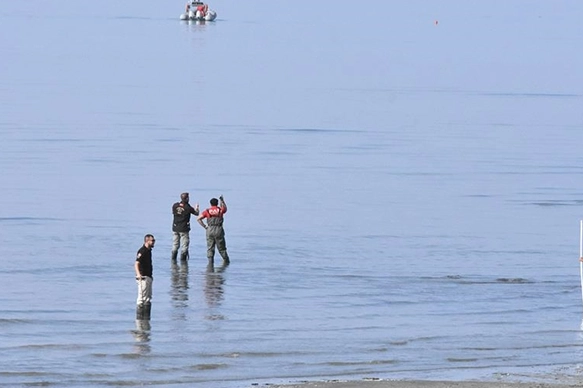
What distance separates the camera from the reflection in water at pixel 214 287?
80.7ft

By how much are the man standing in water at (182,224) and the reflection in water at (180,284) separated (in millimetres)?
256

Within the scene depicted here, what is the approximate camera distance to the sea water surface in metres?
20.3

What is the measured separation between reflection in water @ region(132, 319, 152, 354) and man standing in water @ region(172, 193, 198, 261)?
606cm

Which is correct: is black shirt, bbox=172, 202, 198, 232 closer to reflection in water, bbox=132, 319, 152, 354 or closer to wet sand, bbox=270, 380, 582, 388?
reflection in water, bbox=132, 319, 152, 354

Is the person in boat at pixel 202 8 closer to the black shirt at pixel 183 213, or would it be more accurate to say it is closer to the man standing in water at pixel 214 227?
the man standing in water at pixel 214 227

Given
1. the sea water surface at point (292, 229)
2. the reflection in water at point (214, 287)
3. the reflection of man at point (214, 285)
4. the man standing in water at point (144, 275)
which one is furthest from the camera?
the reflection of man at point (214, 285)

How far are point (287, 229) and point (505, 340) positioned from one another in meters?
14.6

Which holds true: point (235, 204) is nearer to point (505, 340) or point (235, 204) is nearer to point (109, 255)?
point (109, 255)

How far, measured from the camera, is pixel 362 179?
46.3m

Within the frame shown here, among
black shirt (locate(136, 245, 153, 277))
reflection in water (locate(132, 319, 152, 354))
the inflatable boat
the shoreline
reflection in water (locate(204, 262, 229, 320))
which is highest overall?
the inflatable boat

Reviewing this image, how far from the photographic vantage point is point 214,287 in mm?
26719

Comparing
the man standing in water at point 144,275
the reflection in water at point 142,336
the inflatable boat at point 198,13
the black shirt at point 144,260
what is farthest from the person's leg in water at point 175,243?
the inflatable boat at point 198,13

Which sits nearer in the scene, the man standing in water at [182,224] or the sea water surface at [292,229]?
the sea water surface at [292,229]

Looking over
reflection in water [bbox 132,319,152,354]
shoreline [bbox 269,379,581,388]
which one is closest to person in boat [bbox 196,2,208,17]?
reflection in water [bbox 132,319,152,354]
